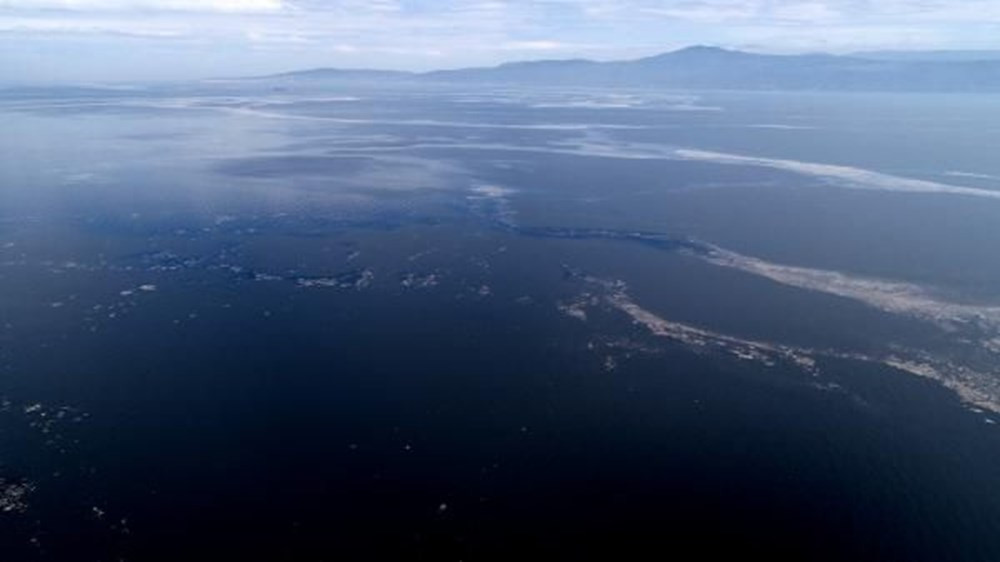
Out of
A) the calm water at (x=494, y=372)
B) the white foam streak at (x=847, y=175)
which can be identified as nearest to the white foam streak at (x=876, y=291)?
the calm water at (x=494, y=372)

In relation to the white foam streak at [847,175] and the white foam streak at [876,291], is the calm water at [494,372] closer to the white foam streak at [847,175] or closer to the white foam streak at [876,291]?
the white foam streak at [876,291]

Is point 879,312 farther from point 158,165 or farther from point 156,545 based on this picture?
point 158,165

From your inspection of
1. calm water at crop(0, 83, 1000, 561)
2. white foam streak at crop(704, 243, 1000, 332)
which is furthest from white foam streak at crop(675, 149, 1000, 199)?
white foam streak at crop(704, 243, 1000, 332)

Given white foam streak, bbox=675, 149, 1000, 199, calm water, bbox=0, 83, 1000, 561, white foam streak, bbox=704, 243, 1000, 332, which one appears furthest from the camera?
white foam streak, bbox=675, 149, 1000, 199

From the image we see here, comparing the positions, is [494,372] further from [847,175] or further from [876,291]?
[847,175]

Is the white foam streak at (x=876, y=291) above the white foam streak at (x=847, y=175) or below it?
below

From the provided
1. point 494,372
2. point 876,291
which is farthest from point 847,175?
point 494,372

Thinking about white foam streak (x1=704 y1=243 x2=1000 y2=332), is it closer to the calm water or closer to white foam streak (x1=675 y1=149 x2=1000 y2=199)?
the calm water

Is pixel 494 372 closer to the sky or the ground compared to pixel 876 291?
closer to the ground
